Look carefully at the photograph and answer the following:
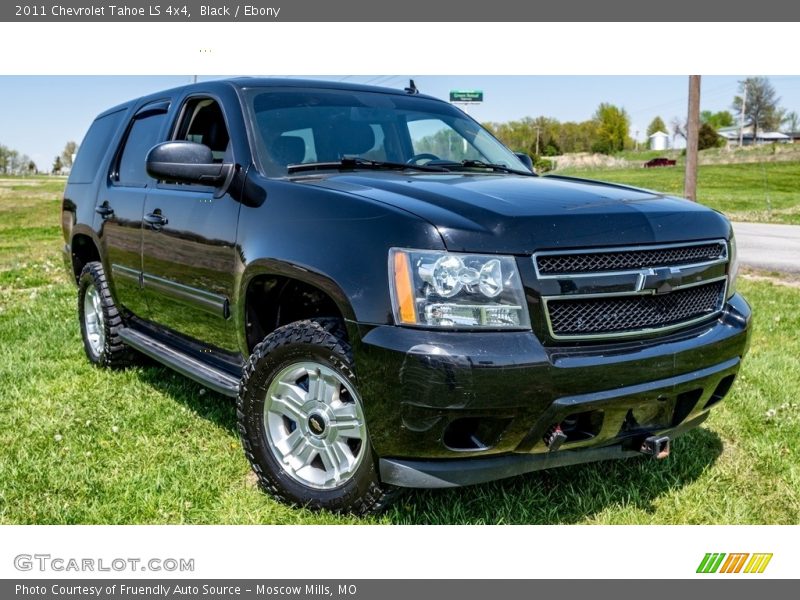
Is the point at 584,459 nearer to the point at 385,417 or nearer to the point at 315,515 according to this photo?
the point at 385,417

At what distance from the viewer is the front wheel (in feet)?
9.84

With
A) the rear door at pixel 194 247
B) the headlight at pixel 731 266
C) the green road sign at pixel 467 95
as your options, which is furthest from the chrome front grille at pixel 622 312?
the green road sign at pixel 467 95

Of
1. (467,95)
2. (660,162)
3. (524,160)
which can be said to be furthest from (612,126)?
(524,160)

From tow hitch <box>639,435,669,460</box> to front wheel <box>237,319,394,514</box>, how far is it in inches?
41.2

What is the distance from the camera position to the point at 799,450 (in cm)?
395

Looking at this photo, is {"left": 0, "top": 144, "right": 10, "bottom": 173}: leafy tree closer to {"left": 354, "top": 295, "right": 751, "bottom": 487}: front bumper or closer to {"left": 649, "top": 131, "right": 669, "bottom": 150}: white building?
{"left": 354, "top": 295, "right": 751, "bottom": 487}: front bumper

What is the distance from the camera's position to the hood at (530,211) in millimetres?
2721

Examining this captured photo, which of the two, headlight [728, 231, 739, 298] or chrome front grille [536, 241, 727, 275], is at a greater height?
chrome front grille [536, 241, 727, 275]

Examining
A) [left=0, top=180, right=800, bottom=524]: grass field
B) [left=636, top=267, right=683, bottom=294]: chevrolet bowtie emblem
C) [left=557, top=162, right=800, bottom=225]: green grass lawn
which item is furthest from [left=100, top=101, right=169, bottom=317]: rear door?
[left=557, top=162, right=800, bottom=225]: green grass lawn

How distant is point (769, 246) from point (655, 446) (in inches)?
498

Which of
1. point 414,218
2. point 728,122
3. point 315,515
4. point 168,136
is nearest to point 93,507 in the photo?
point 315,515

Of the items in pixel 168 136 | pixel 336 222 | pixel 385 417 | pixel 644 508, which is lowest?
pixel 644 508

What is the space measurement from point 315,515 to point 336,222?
4.06 feet

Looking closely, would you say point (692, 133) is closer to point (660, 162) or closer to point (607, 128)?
point (660, 162)
